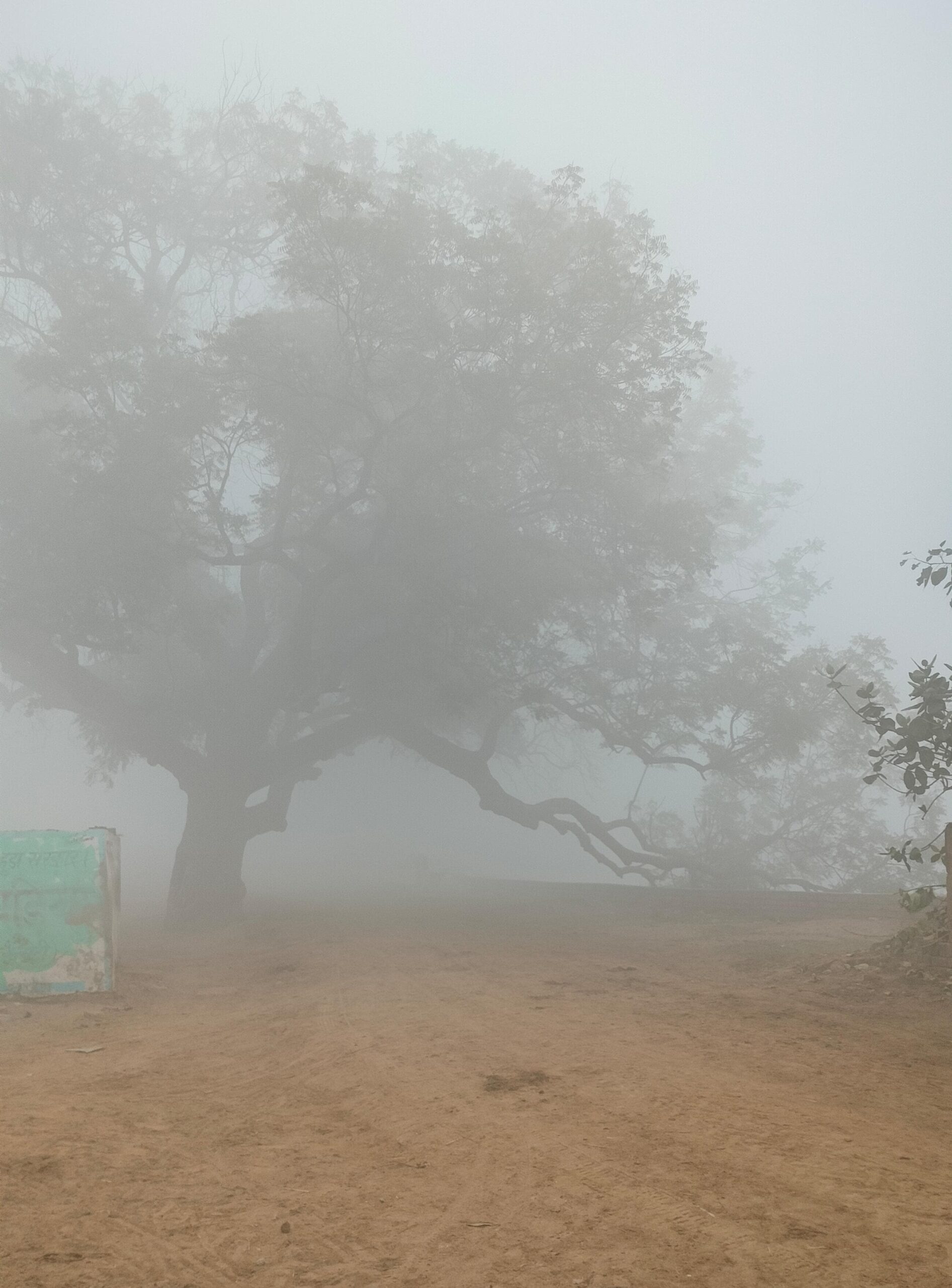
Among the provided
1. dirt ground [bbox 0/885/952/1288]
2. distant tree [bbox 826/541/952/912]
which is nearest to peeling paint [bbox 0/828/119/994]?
dirt ground [bbox 0/885/952/1288]

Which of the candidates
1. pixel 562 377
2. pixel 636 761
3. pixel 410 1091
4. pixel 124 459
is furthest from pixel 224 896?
pixel 636 761

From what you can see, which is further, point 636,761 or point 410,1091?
point 636,761

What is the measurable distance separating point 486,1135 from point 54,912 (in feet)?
17.0

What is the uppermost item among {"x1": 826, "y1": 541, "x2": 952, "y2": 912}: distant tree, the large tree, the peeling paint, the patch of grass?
the large tree

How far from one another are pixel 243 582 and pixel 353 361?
569 centimetres

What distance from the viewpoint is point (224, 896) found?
17281 millimetres

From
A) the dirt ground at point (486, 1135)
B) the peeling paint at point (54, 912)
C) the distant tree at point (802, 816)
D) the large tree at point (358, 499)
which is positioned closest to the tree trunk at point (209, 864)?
→ the large tree at point (358, 499)

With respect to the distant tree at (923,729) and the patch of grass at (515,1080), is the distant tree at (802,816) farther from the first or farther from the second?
the patch of grass at (515,1080)

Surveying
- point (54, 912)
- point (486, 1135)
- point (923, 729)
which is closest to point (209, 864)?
point (54, 912)

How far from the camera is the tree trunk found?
55.5 ft

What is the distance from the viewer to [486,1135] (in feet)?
14.7

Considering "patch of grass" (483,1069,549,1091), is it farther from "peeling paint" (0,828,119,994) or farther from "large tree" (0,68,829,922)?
"large tree" (0,68,829,922)

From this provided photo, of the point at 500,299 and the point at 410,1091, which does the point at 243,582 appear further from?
the point at 410,1091

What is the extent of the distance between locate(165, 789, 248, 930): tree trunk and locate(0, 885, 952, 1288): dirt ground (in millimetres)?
7925
